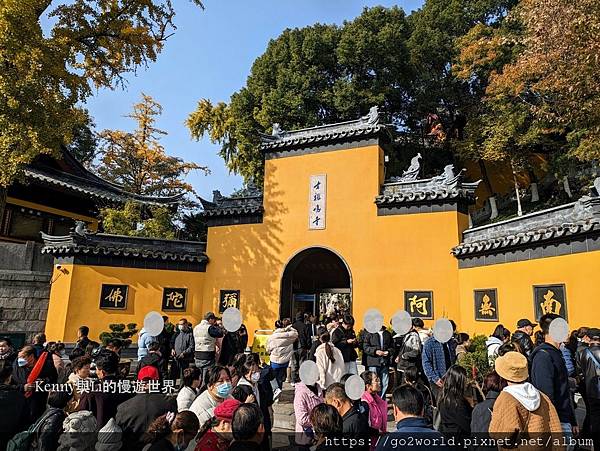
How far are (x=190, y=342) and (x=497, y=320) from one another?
7.01m

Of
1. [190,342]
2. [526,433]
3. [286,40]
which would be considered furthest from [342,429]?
[286,40]

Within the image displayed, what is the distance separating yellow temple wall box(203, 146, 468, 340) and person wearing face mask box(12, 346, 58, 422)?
8734 millimetres

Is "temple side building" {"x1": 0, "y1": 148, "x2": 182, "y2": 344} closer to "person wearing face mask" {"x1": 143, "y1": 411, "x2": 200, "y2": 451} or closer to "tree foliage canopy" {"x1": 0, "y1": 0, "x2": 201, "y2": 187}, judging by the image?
"tree foliage canopy" {"x1": 0, "y1": 0, "x2": 201, "y2": 187}

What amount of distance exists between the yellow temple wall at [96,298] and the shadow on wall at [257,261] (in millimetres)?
1742

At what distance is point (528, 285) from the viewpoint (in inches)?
340

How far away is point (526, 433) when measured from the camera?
252cm

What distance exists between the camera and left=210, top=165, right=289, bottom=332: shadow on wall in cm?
1317

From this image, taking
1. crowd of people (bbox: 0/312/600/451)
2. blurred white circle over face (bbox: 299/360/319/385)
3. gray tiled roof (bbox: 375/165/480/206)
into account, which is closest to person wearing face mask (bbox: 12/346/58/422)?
crowd of people (bbox: 0/312/600/451)

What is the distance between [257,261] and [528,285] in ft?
26.6

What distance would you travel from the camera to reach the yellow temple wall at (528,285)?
288 inches

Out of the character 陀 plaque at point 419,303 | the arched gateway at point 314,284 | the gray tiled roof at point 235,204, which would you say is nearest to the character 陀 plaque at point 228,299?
the arched gateway at point 314,284

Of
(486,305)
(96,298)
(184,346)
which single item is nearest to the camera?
(184,346)

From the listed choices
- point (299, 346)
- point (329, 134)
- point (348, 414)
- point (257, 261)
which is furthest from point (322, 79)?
point (348, 414)

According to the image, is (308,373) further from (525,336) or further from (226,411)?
(525,336)
